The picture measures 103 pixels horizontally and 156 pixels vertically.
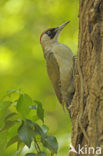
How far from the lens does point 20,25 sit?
181 inches

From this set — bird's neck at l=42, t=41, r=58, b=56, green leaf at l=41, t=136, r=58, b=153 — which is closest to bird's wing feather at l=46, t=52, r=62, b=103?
bird's neck at l=42, t=41, r=58, b=56

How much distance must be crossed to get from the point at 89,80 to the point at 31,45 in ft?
7.19

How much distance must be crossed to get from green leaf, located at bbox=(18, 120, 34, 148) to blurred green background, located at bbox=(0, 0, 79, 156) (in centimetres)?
148

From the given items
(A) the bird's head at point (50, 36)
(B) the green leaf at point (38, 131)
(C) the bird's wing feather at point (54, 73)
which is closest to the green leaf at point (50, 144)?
(B) the green leaf at point (38, 131)

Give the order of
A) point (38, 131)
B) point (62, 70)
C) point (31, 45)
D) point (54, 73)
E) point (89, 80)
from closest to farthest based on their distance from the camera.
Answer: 1. point (89, 80)
2. point (38, 131)
3. point (62, 70)
4. point (54, 73)
5. point (31, 45)

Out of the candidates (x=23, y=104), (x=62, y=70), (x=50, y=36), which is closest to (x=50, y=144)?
(x=23, y=104)

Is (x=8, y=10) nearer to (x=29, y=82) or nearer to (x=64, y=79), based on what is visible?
(x=29, y=82)

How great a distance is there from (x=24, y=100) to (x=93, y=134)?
61cm

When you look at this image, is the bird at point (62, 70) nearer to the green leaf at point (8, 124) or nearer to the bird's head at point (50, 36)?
the bird's head at point (50, 36)

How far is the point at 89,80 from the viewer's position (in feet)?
7.69

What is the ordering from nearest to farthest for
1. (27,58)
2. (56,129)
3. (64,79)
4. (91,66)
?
(91,66)
(64,79)
(56,129)
(27,58)

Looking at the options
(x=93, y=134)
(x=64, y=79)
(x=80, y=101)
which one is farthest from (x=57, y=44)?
(x=93, y=134)

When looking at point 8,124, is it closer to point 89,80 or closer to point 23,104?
point 23,104

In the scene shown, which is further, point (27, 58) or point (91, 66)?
point (27, 58)
